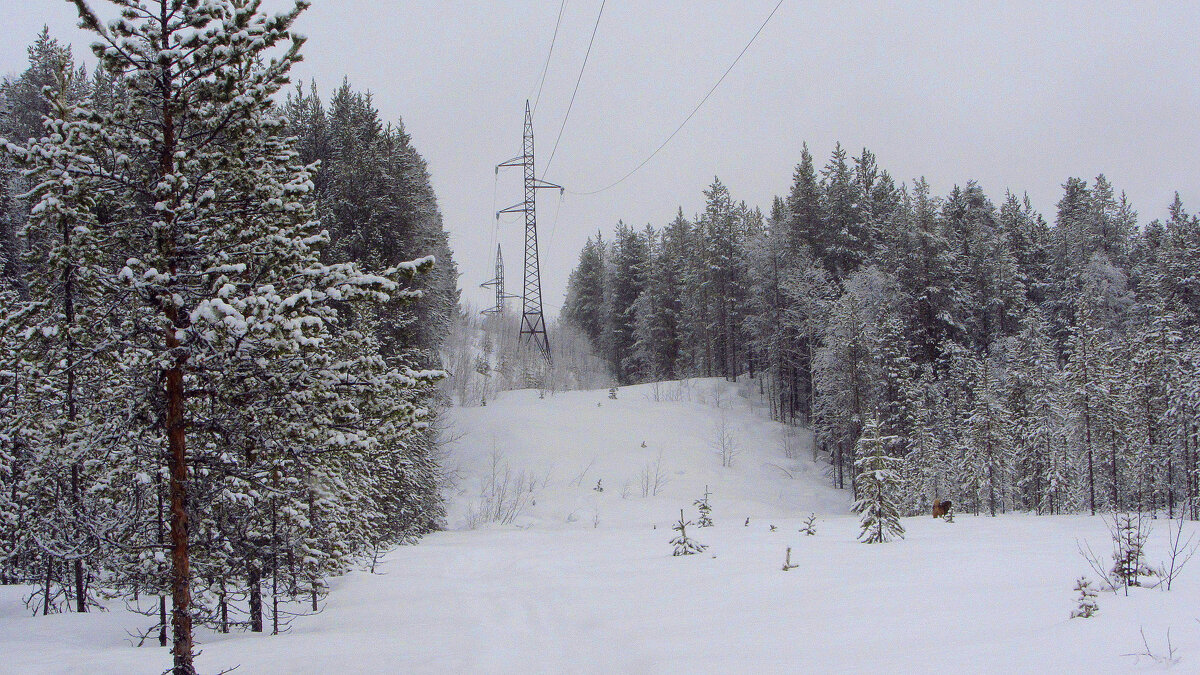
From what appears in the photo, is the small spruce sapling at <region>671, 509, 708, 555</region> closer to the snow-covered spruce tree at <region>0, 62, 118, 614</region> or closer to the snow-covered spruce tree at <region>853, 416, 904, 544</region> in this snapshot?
the snow-covered spruce tree at <region>853, 416, 904, 544</region>

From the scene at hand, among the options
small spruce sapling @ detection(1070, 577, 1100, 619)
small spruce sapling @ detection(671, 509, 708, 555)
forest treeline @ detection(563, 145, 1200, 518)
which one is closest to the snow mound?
forest treeline @ detection(563, 145, 1200, 518)

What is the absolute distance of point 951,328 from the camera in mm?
39219

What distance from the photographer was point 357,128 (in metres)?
26.7

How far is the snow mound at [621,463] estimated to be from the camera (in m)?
30.4

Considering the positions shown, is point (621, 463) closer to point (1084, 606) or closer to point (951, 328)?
point (951, 328)

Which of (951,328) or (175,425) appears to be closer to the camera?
(175,425)

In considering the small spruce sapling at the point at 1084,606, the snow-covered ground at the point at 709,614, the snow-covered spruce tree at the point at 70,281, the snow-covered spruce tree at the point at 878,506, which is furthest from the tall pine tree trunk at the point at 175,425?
the snow-covered spruce tree at the point at 878,506

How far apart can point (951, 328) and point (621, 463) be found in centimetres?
2067

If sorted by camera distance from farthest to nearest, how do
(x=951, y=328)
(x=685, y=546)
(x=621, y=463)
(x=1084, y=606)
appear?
(x=951, y=328) < (x=621, y=463) < (x=685, y=546) < (x=1084, y=606)

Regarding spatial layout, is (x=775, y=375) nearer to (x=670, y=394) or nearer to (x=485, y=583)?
(x=670, y=394)

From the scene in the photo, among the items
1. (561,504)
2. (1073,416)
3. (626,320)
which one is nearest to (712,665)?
(561,504)

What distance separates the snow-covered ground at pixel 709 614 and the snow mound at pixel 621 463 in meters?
8.74

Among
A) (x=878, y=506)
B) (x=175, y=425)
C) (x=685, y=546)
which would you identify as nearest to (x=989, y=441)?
(x=878, y=506)

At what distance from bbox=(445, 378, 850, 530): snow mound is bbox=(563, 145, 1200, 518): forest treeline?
2.91m
